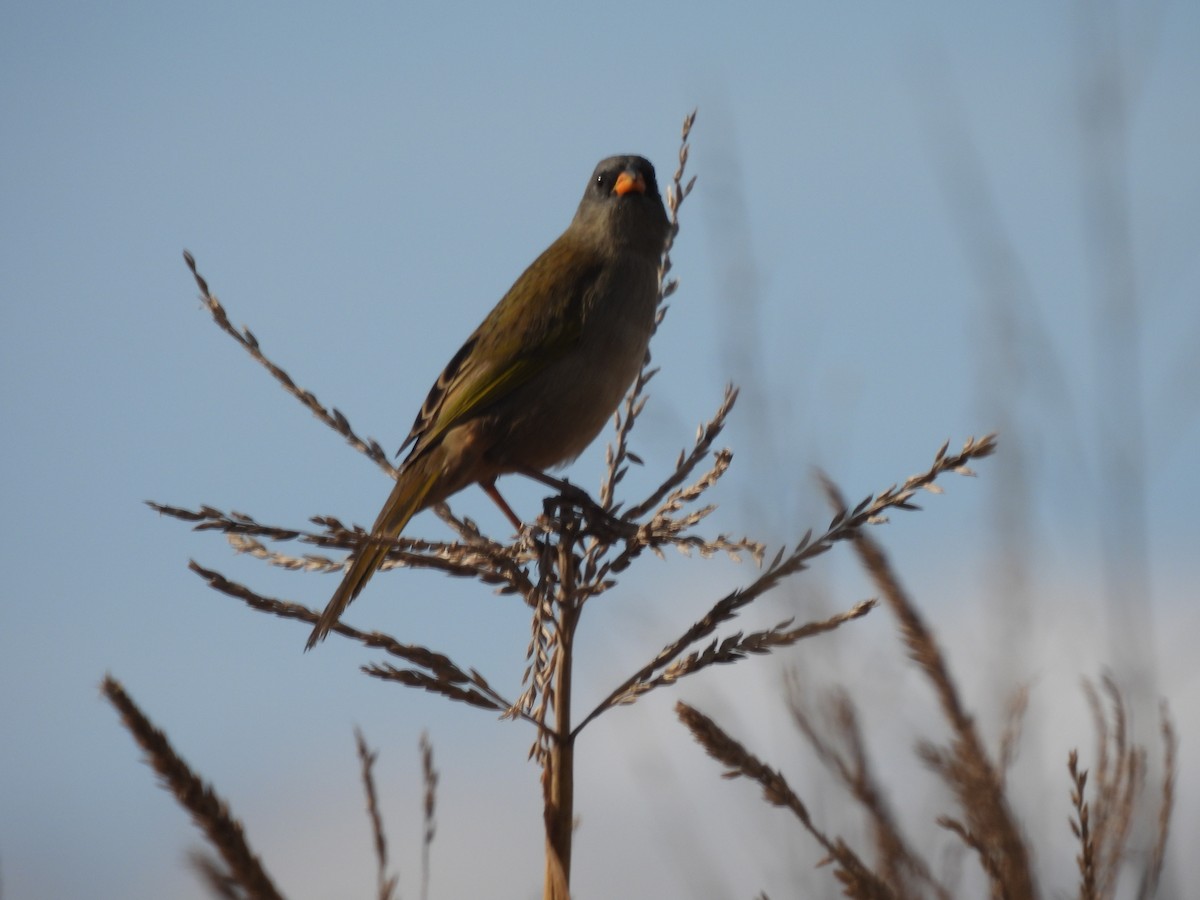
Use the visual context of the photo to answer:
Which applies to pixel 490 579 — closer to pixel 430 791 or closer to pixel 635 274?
pixel 430 791

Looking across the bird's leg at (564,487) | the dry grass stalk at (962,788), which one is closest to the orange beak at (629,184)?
the bird's leg at (564,487)

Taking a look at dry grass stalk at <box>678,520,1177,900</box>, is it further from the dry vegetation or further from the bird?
the bird

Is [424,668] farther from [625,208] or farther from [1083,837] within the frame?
[625,208]

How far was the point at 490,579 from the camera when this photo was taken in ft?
8.91

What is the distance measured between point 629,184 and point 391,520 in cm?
198

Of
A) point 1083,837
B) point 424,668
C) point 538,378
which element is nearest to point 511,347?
point 538,378

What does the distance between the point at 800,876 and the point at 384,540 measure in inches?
40.8

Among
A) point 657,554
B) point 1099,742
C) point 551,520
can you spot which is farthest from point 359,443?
point 1099,742

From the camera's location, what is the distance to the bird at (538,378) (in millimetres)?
4348

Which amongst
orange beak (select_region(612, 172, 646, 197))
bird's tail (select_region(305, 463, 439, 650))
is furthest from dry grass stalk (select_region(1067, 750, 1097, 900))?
orange beak (select_region(612, 172, 646, 197))

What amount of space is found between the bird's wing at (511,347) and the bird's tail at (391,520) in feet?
0.77

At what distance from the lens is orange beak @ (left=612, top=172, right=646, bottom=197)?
5.18 meters

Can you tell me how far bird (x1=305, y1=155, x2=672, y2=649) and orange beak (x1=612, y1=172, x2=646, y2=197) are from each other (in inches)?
18.9

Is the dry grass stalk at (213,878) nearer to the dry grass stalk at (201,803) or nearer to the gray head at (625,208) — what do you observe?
the dry grass stalk at (201,803)
